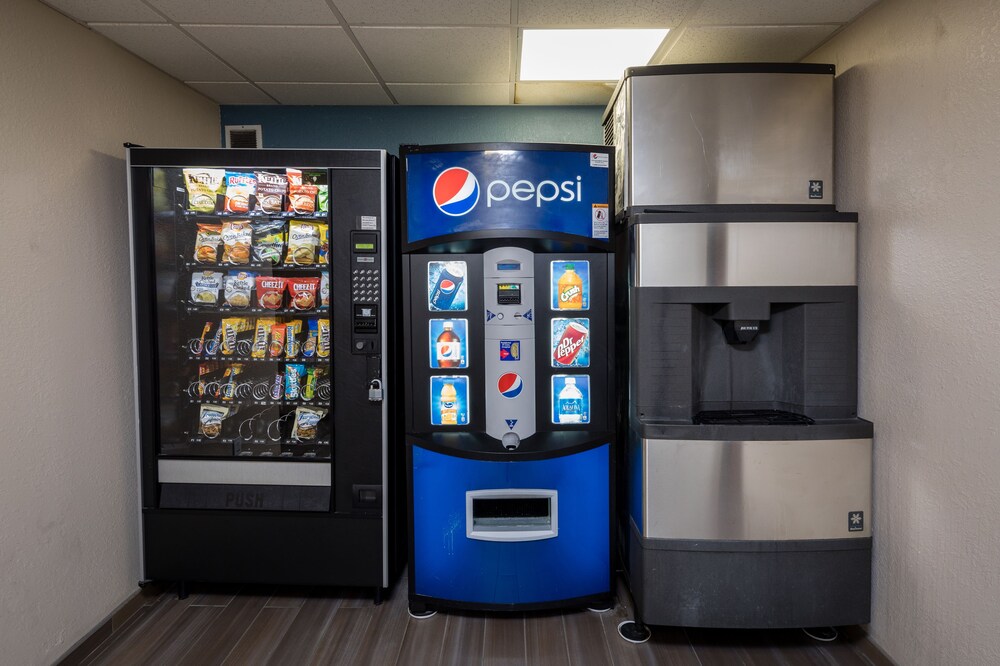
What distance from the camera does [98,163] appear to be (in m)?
2.16

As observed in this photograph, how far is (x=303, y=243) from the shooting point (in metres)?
2.30

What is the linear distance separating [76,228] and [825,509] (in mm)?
3079

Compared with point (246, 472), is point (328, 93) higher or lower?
higher

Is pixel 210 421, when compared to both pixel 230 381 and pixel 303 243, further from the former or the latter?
pixel 303 243

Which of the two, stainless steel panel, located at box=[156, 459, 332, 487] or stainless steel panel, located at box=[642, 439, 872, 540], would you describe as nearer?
stainless steel panel, located at box=[642, 439, 872, 540]

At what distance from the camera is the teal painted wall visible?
119 inches

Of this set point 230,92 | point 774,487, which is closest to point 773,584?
point 774,487

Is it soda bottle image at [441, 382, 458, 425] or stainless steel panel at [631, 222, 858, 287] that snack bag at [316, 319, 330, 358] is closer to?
soda bottle image at [441, 382, 458, 425]

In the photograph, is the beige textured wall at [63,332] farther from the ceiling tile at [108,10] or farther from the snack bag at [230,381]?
the snack bag at [230,381]

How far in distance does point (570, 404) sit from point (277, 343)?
4.41 feet

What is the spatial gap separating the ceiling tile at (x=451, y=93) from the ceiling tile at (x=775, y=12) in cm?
105

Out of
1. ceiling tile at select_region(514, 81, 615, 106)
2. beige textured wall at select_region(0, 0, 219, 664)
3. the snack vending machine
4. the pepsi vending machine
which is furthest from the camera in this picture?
ceiling tile at select_region(514, 81, 615, 106)

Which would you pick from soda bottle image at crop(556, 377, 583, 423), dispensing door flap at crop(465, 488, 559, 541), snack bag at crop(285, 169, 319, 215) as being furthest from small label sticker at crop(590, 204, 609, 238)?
snack bag at crop(285, 169, 319, 215)

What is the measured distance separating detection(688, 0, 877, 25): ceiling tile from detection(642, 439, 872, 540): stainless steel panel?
1594 mm
